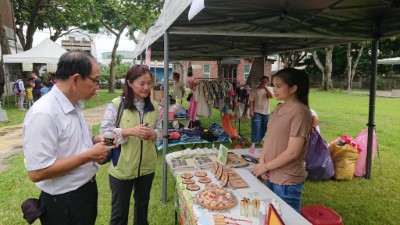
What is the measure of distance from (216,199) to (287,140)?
0.71 m

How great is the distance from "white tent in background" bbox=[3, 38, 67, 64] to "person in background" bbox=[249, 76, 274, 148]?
9.52m

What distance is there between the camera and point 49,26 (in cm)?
2020

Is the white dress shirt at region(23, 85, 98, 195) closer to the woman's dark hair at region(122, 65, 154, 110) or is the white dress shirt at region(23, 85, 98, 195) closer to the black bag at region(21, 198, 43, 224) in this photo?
the black bag at region(21, 198, 43, 224)

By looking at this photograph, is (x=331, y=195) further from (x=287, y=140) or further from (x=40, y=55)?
(x=40, y=55)

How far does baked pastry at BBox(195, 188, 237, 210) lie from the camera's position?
181 centimetres

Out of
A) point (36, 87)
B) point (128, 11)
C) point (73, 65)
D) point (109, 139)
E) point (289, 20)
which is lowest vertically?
point (109, 139)

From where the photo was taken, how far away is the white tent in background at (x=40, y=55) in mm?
12070

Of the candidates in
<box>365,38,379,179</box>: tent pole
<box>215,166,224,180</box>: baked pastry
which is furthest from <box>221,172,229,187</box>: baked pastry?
<box>365,38,379,179</box>: tent pole

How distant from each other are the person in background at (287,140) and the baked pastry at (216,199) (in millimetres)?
433

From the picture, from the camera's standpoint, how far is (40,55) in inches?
483

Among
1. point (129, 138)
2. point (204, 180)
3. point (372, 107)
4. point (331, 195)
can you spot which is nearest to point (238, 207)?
point (204, 180)

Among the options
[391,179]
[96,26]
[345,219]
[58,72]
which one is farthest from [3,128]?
[96,26]

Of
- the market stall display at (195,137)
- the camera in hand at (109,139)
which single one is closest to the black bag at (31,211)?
the camera in hand at (109,139)

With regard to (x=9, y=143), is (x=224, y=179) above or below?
above
